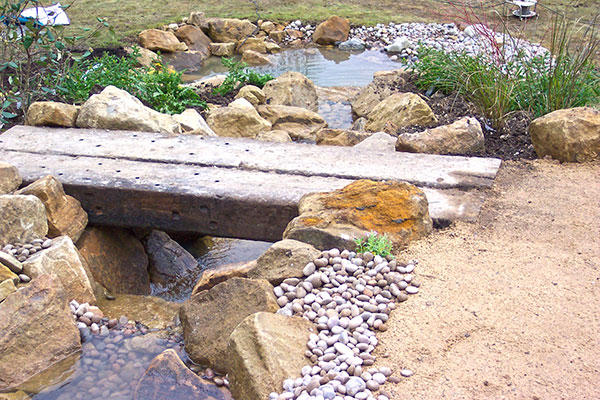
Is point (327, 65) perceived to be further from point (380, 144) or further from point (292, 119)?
point (380, 144)

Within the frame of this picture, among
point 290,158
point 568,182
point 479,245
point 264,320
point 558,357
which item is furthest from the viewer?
point 290,158

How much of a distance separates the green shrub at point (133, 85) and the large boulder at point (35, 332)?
3142mm

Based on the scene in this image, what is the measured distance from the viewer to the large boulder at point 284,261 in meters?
3.37

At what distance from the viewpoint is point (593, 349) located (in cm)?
269

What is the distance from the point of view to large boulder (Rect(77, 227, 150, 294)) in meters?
4.50

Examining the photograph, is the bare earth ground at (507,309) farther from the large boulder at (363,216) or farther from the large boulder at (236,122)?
the large boulder at (236,122)

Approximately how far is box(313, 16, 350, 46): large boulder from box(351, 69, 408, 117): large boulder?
425 cm

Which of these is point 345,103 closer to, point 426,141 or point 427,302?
point 426,141

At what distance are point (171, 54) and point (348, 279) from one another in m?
8.86

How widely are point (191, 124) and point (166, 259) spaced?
139 cm

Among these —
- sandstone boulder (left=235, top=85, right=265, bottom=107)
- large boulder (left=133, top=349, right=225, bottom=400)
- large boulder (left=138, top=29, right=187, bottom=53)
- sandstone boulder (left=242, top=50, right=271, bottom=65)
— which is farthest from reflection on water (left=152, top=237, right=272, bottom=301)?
large boulder (left=138, top=29, right=187, bottom=53)

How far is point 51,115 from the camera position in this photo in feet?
18.0

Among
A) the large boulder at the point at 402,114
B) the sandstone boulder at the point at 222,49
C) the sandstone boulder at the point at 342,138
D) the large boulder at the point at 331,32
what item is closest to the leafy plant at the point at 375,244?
the sandstone boulder at the point at 342,138

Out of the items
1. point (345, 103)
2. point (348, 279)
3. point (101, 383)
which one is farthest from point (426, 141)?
point (345, 103)
